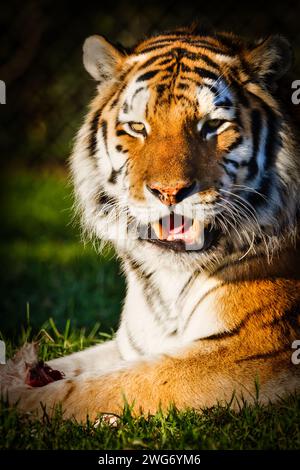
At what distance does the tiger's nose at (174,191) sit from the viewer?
2.40 meters

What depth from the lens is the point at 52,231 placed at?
5449 millimetres

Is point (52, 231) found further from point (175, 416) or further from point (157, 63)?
point (175, 416)

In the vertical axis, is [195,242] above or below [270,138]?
below

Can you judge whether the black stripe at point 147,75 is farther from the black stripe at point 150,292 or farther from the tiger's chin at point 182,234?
the black stripe at point 150,292

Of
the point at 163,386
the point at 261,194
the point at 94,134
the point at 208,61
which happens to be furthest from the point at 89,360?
the point at 208,61

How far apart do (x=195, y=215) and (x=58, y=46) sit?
14.9 feet

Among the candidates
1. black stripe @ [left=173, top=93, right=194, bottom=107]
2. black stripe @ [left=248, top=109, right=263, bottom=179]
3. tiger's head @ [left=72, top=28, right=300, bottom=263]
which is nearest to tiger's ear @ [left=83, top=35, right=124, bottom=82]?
tiger's head @ [left=72, top=28, right=300, bottom=263]

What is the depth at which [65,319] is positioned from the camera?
372 cm

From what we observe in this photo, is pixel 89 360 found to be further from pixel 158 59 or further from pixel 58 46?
pixel 58 46

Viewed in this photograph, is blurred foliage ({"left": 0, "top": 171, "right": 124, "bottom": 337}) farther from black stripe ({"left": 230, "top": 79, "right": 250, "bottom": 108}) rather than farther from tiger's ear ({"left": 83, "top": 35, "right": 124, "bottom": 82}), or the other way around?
black stripe ({"left": 230, "top": 79, "right": 250, "bottom": 108})

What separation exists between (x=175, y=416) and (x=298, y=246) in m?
0.71

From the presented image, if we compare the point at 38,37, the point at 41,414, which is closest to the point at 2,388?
the point at 41,414

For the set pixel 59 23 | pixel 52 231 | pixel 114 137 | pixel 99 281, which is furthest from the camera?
pixel 59 23

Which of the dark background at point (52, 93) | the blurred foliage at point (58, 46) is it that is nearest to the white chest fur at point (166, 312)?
the dark background at point (52, 93)
